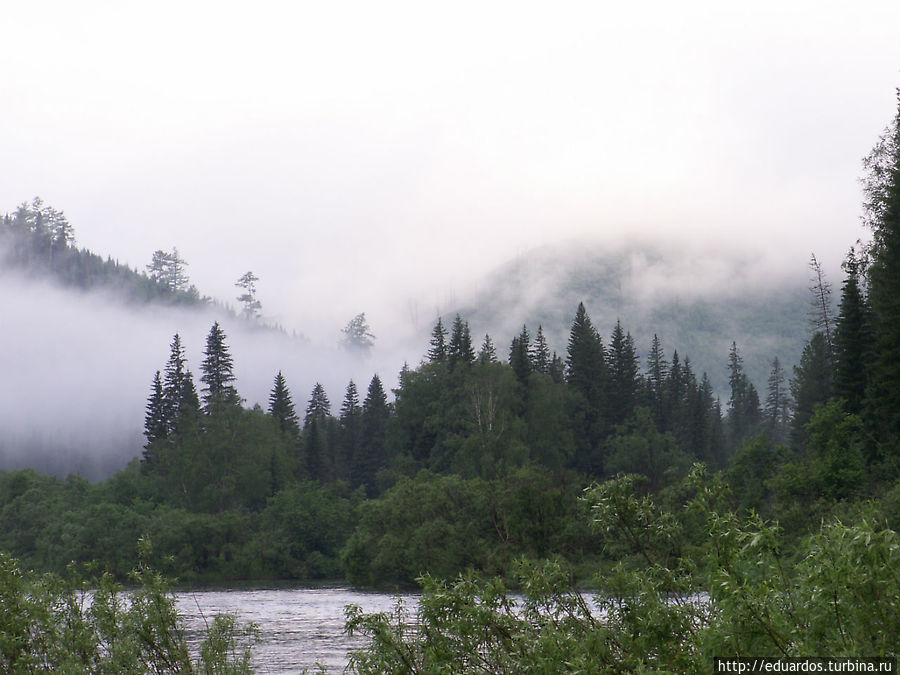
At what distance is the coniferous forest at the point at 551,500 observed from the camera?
8211mm

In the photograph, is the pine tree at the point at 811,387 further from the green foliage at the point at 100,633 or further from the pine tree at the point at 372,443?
the green foliage at the point at 100,633

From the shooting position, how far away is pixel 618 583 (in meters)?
10.0

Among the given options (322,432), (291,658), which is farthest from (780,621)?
(322,432)

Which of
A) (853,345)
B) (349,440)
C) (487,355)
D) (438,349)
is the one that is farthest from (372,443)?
(853,345)

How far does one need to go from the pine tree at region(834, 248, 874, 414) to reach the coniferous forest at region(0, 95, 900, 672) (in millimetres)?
160

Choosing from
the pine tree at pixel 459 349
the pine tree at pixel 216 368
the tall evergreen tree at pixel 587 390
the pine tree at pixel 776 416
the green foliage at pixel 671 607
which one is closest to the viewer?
the green foliage at pixel 671 607

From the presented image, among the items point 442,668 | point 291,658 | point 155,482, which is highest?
point 155,482

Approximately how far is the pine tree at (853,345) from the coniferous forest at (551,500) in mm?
160

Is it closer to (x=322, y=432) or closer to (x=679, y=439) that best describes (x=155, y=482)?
(x=322, y=432)

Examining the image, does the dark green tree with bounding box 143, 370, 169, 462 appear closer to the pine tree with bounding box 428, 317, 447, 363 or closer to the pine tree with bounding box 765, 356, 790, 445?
the pine tree with bounding box 428, 317, 447, 363

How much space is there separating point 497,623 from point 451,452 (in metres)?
93.6

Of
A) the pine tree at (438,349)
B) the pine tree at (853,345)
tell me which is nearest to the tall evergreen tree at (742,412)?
the pine tree at (438,349)

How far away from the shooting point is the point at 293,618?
51875mm

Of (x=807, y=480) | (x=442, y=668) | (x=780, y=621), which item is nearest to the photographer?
(x=780, y=621)
